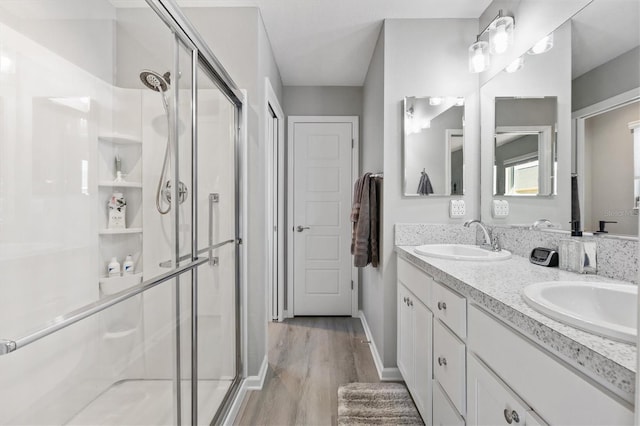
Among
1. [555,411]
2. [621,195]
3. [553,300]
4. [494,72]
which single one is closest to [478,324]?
[553,300]

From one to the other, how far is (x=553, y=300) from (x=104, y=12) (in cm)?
158

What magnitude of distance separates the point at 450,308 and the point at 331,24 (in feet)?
6.70

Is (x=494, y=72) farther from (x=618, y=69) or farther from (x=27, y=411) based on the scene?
(x=27, y=411)

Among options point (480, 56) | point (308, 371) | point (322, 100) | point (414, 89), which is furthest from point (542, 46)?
point (308, 371)

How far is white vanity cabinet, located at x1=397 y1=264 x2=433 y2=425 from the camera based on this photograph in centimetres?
159

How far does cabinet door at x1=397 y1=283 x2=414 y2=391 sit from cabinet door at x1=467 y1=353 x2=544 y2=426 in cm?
74

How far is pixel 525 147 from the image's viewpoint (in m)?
1.83

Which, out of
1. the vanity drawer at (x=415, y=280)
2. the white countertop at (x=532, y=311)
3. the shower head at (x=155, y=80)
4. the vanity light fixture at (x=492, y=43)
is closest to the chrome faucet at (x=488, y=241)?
the white countertop at (x=532, y=311)

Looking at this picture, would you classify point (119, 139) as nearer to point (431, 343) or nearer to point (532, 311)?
point (532, 311)

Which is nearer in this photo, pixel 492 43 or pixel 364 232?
pixel 492 43

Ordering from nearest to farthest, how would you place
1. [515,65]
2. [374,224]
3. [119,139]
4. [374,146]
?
[119,139] → [515,65] → [374,224] → [374,146]

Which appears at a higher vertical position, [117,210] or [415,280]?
[117,210]

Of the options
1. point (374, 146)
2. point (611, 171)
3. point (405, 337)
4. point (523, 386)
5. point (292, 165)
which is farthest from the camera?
point (292, 165)

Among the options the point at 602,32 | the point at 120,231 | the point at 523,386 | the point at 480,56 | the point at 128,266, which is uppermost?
the point at 480,56
